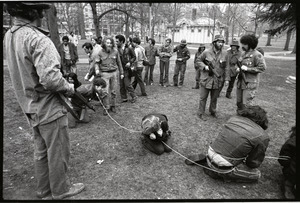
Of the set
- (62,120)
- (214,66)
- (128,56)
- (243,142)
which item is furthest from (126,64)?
(243,142)

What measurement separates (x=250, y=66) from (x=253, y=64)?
8 centimetres

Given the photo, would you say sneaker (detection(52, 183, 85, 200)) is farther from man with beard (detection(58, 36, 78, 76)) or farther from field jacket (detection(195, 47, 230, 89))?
man with beard (detection(58, 36, 78, 76))

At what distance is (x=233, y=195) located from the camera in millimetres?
2742

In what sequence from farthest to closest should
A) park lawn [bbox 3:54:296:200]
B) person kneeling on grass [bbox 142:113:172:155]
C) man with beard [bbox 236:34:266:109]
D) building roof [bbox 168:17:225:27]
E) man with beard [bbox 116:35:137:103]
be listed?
1. building roof [bbox 168:17:225:27]
2. man with beard [bbox 116:35:137:103]
3. man with beard [bbox 236:34:266:109]
4. person kneeling on grass [bbox 142:113:172:155]
5. park lawn [bbox 3:54:296:200]

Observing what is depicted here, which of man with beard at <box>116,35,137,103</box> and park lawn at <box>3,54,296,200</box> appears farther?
man with beard at <box>116,35,137,103</box>

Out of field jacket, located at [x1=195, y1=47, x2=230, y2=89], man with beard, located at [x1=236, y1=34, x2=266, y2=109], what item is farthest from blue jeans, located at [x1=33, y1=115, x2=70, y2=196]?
man with beard, located at [x1=236, y1=34, x2=266, y2=109]

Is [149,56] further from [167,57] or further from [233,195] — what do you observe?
[233,195]

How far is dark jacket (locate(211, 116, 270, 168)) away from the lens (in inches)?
106

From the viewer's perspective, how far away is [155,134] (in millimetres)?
3592

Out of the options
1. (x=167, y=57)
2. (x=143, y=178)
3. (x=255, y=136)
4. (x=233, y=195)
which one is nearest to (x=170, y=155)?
(x=143, y=178)

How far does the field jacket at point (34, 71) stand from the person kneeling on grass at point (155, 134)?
1565mm

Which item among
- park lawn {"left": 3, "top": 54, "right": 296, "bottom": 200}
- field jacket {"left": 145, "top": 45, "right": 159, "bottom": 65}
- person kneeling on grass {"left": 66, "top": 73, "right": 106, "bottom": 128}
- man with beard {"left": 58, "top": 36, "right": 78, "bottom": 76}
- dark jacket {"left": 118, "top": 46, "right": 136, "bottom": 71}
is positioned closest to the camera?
park lawn {"left": 3, "top": 54, "right": 296, "bottom": 200}

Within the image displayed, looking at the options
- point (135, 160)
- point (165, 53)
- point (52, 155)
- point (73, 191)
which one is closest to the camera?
point (52, 155)

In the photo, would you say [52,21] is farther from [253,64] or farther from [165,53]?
[253,64]
